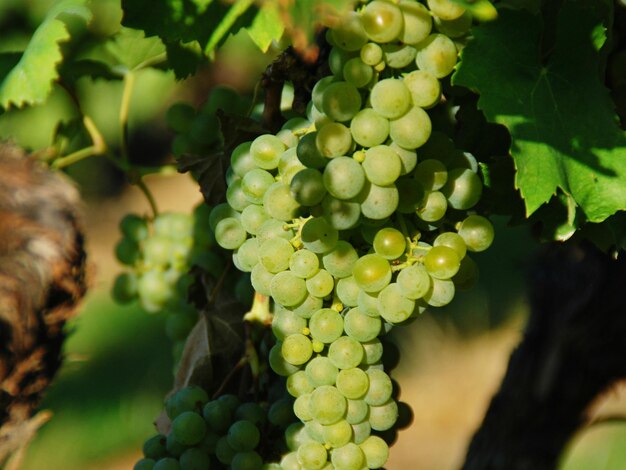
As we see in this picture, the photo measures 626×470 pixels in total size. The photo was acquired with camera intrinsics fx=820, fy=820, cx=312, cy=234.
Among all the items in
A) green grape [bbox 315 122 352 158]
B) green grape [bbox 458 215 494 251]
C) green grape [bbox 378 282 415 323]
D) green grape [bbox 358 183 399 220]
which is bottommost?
green grape [bbox 378 282 415 323]

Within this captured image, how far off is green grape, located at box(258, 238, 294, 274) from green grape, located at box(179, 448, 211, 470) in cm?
21

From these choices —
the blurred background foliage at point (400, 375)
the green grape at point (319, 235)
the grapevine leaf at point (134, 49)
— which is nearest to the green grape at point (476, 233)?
the green grape at point (319, 235)

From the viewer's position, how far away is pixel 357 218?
0.62 m

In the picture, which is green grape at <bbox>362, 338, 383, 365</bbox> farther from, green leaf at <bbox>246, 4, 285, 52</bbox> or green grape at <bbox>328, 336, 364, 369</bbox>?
green leaf at <bbox>246, 4, 285, 52</bbox>

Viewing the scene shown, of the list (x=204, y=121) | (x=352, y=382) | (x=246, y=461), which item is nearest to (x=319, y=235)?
(x=352, y=382)

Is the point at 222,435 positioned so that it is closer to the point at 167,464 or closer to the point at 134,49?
the point at 167,464

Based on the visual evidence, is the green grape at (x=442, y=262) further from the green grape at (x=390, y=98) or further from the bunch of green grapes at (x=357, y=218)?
the green grape at (x=390, y=98)

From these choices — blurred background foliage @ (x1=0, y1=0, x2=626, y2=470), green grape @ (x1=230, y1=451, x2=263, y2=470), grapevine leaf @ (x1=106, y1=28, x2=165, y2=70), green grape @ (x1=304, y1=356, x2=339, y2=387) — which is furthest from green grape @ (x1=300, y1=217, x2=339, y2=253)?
blurred background foliage @ (x1=0, y1=0, x2=626, y2=470)

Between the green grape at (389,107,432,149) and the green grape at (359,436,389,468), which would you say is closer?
the green grape at (389,107,432,149)

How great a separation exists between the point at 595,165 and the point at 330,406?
288 mm

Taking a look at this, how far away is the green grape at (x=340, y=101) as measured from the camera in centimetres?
60

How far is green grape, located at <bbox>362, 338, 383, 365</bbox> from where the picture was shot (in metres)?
0.69

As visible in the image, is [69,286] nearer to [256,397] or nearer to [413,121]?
[256,397]

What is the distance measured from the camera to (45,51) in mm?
756
